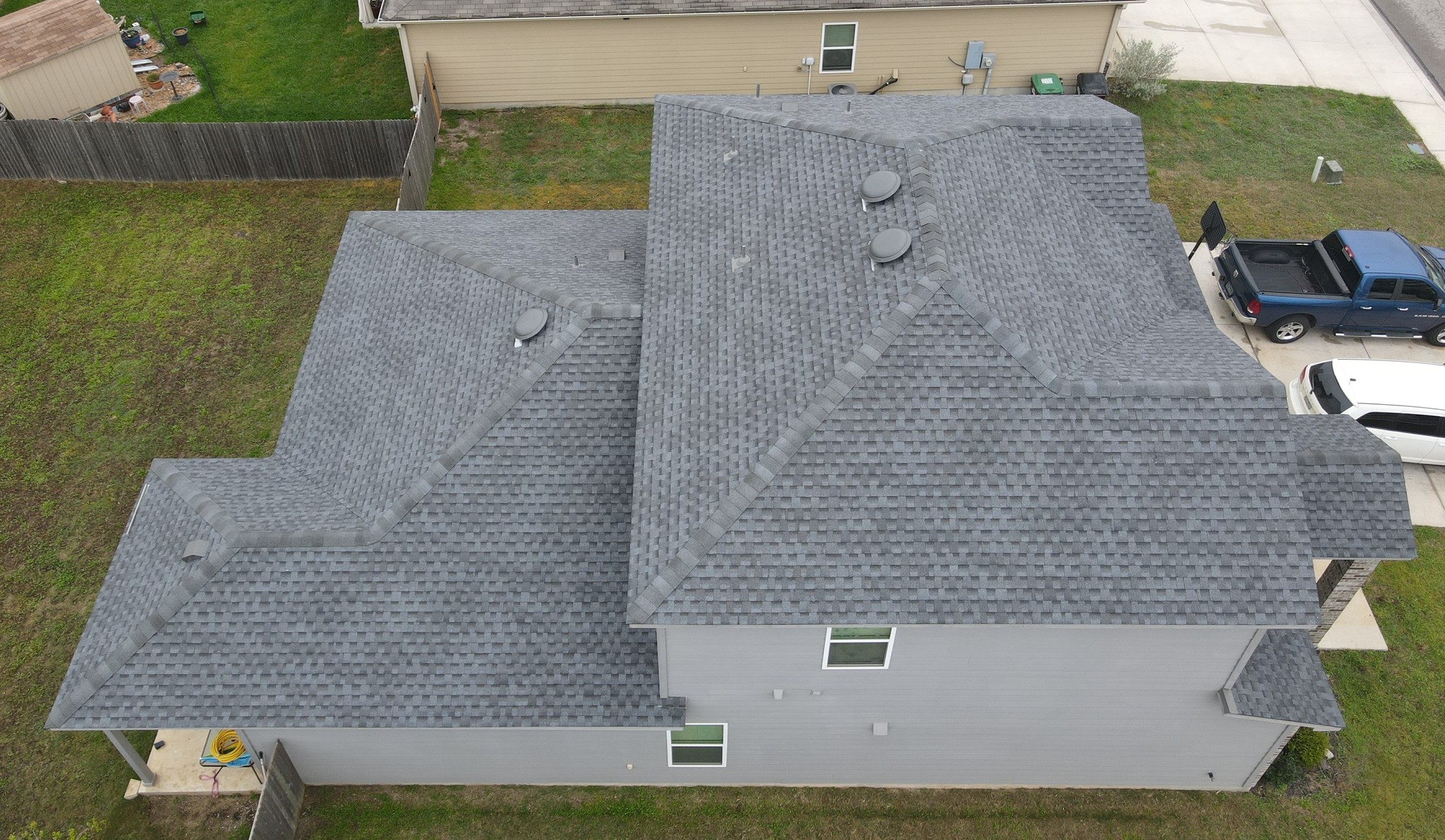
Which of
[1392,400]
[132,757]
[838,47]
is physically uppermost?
[838,47]

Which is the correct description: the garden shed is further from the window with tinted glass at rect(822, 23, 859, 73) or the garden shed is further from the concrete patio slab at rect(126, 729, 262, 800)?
the concrete patio slab at rect(126, 729, 262, 800)

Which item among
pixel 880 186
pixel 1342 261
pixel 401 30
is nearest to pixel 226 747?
pixel 880 186

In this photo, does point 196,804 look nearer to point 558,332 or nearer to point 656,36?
point 558,332

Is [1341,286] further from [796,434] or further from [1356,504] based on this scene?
[796,434]

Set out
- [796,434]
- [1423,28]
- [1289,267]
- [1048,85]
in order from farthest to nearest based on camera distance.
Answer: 1. [1423,28]
2. [1048,85]
3. [1289,267]
4. [796,434]

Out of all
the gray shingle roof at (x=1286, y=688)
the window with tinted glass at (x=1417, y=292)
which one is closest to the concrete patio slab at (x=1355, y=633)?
the gray shingle roof at (x=1286, y=688)

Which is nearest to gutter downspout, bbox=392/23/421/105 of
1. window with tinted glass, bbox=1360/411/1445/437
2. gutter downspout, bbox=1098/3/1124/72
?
gutter downspout, bbox=1098/3/1124/72

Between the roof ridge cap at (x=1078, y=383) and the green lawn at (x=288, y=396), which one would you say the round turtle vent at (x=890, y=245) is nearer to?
the roof ridge cap at (x=1078, y=383)
